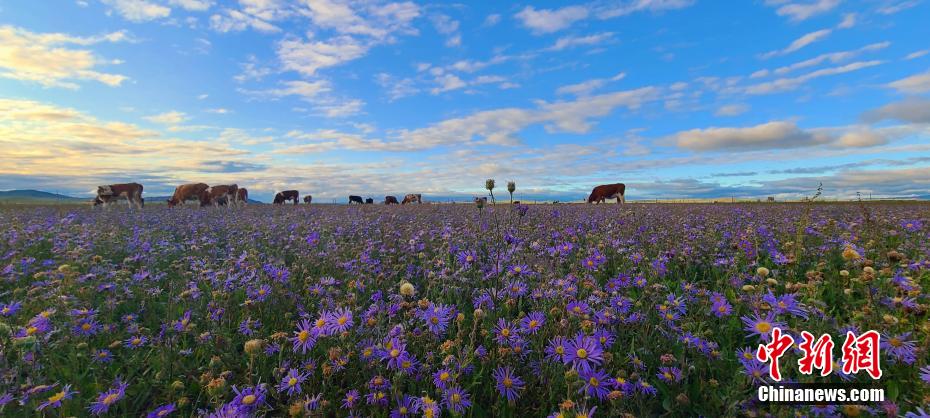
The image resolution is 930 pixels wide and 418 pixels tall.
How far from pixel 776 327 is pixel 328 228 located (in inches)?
286

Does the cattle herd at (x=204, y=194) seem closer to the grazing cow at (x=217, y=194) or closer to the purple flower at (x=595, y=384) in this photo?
the grazing cow at (x=217, y=194)

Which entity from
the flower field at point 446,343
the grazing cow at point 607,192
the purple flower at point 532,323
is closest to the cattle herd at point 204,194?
the grazing cow at point 607,192

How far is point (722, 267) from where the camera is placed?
14.9 ft

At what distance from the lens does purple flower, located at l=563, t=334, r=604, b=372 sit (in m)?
1.91

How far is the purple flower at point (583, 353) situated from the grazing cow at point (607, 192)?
33.4m

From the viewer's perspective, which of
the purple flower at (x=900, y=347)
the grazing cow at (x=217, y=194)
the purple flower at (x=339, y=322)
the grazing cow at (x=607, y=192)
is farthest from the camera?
the grazing cow at (x=607, y=192)

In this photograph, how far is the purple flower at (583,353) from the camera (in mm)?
1910

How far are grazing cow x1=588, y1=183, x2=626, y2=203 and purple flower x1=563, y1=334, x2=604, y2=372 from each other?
3344 centimetres

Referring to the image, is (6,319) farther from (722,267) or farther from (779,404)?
(722,267)

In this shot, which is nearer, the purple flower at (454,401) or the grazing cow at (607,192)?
the purple flower at (454,401)

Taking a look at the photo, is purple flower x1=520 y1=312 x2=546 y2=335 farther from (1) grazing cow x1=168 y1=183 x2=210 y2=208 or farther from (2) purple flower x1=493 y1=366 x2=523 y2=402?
(1) grazing cow x1=168 y1=183 x2=210 y2=208

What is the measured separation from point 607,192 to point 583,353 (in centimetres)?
3453

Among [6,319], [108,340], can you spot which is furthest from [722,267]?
[6,319]

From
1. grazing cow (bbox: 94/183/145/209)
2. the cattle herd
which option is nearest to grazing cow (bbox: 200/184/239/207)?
the cattle herd
